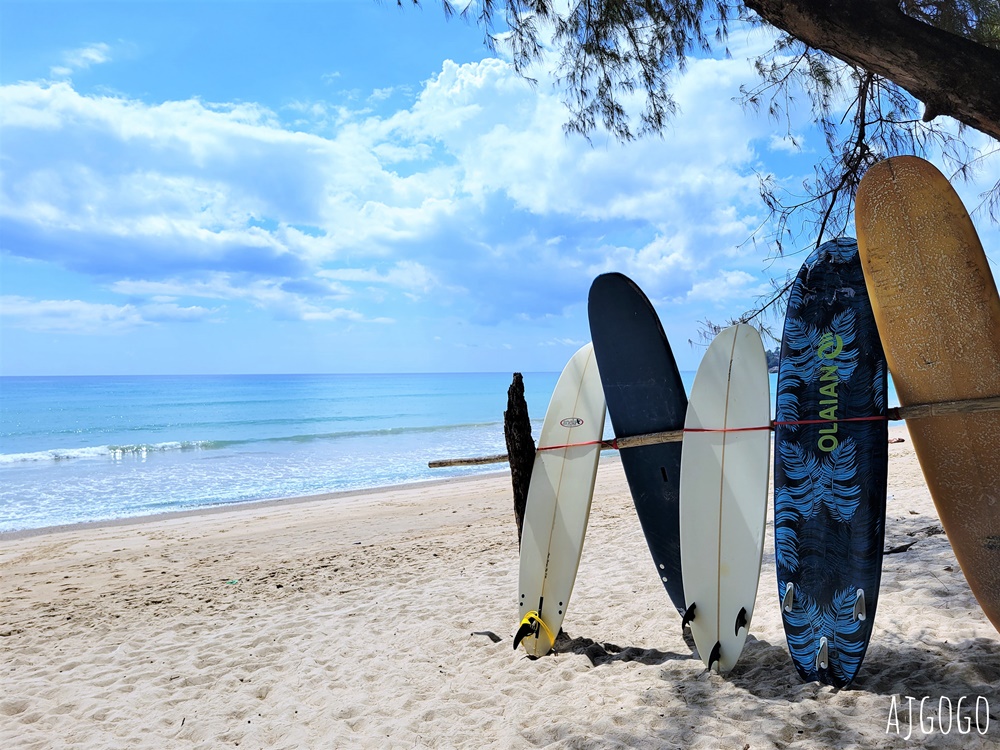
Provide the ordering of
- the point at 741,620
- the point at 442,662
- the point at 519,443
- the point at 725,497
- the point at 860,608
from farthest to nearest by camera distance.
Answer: the point at 519,443 < the point at 442,662 < the point at 725,497 < the point at 741,620 < the point at 860,608

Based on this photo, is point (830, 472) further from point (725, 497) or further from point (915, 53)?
point (915, 53)

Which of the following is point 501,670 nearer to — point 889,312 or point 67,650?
point 889,312

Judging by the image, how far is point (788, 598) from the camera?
106 inches

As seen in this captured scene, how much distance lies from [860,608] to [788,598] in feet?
0.84

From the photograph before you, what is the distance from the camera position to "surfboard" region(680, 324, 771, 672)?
109 inches

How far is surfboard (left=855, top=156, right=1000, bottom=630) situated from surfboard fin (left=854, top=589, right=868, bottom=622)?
431mm

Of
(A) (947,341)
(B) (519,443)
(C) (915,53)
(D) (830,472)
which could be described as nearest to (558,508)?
(B) (519,443)

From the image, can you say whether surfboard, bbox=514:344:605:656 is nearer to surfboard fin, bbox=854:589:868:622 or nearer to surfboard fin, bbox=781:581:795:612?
surfboard fin, bbox=781:581:795:612

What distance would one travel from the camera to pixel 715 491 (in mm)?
2910

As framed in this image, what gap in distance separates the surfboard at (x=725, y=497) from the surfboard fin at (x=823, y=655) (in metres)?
0.26

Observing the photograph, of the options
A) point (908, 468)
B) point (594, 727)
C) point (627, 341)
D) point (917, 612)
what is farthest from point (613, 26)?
point (908, 468)

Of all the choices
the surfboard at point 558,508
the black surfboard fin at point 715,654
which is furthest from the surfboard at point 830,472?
the surfboard at point 558,508

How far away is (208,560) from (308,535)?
122 centimetres

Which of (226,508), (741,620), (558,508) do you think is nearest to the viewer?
(741,620)
